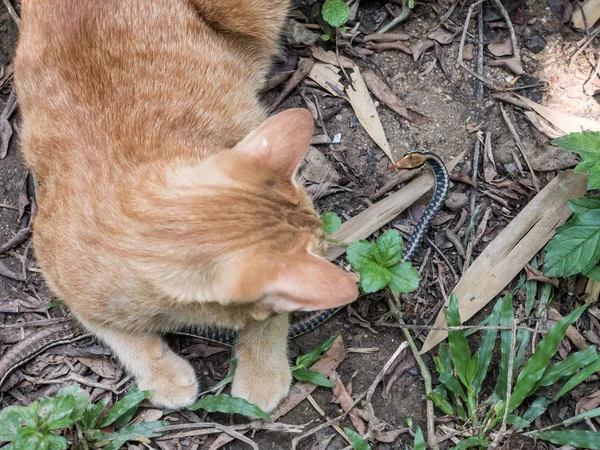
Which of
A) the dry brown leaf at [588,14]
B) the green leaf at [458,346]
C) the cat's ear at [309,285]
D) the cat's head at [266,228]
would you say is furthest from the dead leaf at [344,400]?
the dry brown leaf at [588,14]

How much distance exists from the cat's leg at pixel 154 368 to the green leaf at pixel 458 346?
1.31 m

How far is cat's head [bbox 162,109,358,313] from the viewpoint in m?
2.19

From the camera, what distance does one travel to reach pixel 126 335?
3.09 meters

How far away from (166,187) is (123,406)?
120 cm

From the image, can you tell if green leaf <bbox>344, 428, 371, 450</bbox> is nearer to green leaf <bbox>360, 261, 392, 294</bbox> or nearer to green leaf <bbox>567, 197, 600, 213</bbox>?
green leaf <bbox>360, 261, 392, 294</bbox>

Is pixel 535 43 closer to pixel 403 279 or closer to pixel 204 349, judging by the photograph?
pixel 403 279

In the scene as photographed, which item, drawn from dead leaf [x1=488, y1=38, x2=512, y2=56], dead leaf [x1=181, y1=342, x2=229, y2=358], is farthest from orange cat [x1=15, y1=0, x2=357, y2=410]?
dead leaf [x1=488, y1=38, x2=512, y2=56]

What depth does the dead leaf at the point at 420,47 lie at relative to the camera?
3.87m

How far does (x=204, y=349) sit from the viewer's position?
11.0 ft

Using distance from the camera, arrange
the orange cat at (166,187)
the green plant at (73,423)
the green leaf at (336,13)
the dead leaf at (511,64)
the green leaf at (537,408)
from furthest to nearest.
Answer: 1. the dead leaf at (511,64)
2. the green leaf at (336,13)
3. the green leaf at (537,408)
4. the green plant at (73,423)
5. the orange cat at (166,187)

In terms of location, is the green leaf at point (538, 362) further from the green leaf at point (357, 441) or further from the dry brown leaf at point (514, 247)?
the green leaf at point (357, 441)

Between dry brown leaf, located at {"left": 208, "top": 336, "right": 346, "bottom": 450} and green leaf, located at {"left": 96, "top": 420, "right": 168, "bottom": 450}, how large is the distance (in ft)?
0.98

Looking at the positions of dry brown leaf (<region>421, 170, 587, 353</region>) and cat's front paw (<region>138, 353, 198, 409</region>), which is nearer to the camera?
cat's front paw (<region>138, 353, 198, 409</region>)

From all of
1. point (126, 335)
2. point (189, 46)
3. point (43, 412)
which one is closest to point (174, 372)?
point (126, 335)
